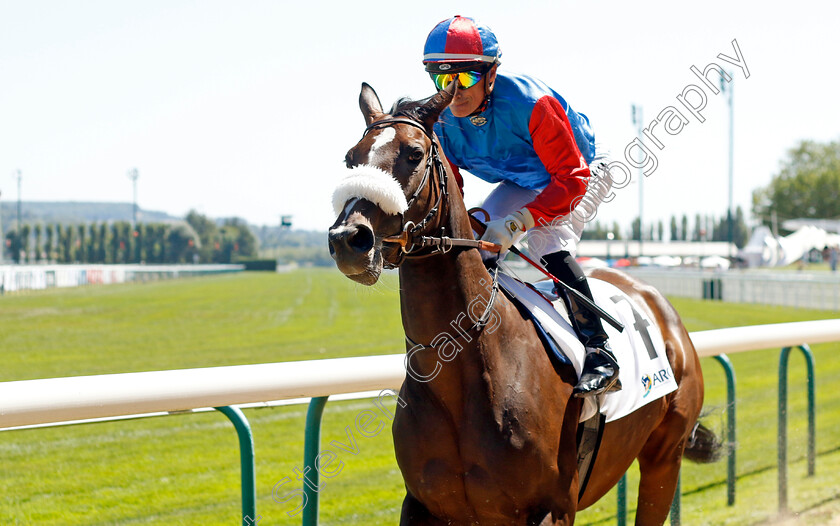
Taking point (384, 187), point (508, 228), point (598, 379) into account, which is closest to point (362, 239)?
point (384, 187)

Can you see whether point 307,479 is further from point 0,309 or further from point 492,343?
point 0,309

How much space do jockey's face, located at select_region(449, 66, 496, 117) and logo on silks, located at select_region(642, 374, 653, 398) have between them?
3.91 ft

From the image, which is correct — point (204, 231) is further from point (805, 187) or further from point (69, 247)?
point (805, 187)

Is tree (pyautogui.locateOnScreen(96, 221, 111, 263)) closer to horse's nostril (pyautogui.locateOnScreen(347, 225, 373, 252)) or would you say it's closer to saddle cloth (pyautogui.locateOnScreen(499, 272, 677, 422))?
saddle cloth (pyautogui.locateOnScreen(499, 272, 677, 422))

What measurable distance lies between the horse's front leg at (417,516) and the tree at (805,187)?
8546 centimetres

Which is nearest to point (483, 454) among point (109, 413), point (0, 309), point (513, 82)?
point (109, 413)

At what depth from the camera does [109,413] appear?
207 centimetres

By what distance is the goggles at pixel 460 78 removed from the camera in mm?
2383

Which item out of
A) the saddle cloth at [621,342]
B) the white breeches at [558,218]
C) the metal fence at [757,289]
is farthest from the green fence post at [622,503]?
the metal fence at [757,289]

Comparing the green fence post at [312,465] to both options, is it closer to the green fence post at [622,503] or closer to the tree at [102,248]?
the green fence post at [622,503]

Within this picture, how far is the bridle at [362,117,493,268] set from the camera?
198 cm

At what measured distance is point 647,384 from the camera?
288 centimetres

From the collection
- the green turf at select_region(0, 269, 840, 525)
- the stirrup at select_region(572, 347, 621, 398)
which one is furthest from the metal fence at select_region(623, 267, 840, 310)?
the stirrup at select_region(572, 347, 621, 398)

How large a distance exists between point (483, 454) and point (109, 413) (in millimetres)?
1015
